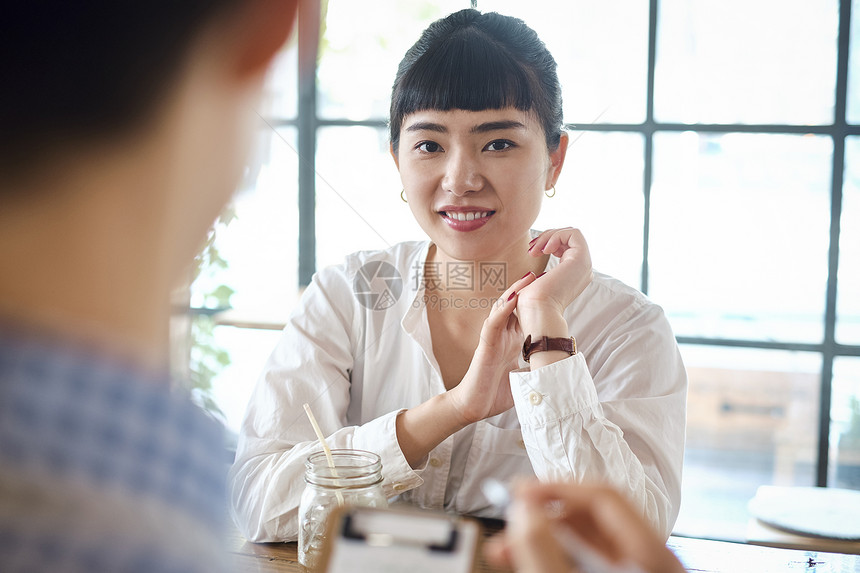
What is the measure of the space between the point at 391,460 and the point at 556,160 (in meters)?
0.63

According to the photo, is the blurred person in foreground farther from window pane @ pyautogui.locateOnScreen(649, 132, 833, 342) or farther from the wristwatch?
window pane @ pyautogui.locateOnScreen(649, 132, 833, 342)

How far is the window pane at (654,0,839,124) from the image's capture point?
1943 millimetres

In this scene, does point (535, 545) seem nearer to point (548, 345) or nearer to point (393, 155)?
point (548, 345)

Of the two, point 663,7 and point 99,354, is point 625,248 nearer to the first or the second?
point 663,7

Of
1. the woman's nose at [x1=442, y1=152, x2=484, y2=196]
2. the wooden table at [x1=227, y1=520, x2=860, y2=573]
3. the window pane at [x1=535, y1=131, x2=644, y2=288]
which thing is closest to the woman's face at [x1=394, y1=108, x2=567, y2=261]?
the woman's nose at [x1=442, y1=152, x2=484, y2=196]

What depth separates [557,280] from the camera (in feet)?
3.60

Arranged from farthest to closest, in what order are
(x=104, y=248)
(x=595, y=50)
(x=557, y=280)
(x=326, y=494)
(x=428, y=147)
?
1. (x=595, y=50)
2. (x=428, y=147)
3. (x=557, y=280)
4. (x=326, y=494)
5. (x=104, y=248)

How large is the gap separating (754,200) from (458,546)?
1.92 metres

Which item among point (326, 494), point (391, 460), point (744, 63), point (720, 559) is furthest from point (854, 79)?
point (326, 494)

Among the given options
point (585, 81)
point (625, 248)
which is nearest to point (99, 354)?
point (585, 81)

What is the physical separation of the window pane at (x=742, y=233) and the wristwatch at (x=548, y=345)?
1112 mm

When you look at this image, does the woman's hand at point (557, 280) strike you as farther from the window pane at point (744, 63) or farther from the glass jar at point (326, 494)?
the window pane at point (744, 63)

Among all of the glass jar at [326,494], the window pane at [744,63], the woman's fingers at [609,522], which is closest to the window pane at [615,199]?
the window pane at [744,63]

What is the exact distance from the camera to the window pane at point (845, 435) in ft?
6.53
